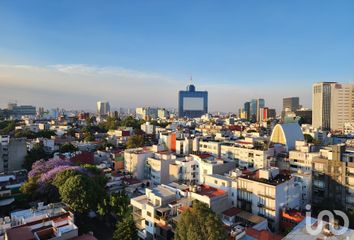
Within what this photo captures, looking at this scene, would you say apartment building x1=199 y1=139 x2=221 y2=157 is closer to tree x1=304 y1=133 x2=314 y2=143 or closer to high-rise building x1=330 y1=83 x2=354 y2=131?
tree x1=304 y1=133 x2=314 y2=143

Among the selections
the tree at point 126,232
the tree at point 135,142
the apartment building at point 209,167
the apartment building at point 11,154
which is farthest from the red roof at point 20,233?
the tree at point 135,142

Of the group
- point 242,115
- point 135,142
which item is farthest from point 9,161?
point 242,115

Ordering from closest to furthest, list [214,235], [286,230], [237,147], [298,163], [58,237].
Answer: [214,235] → [58,237] → [286,230] → [298,163] → [237,147]

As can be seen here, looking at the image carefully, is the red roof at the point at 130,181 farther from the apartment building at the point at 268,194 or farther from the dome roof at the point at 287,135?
the dome roof at the point at 287,135

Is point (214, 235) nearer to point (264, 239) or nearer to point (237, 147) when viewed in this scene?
point (264, 239)

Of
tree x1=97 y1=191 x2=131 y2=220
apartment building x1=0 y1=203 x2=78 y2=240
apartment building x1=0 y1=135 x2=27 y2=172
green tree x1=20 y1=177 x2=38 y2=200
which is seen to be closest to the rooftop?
tree x1=97 y1=191 x2=131 y2=220

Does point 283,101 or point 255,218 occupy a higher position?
point 283,101
